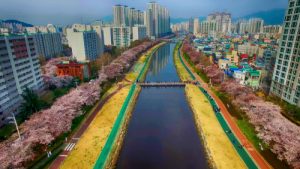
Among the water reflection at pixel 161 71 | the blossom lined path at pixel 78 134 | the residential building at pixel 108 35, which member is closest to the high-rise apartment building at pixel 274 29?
the water reflection at pixel 161 71

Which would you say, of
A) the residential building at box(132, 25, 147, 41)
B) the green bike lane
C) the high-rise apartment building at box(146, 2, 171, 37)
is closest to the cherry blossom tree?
the green bike lane

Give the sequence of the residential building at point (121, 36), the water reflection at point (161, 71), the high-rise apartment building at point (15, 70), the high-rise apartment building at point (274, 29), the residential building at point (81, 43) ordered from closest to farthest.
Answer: the high-rise apartment building at point (15, 70) → the water reflection at point (161, 71) → the residential building at point (81, 43) → the residential building at point (121, 36) → the high-rise apartment building at point (274, 29)

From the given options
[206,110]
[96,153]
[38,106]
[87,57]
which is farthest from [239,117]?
[87,57]

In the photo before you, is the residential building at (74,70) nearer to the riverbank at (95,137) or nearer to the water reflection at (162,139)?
the riverbank at (95,137)

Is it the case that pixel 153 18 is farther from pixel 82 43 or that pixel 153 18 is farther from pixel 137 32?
pixel 82 43

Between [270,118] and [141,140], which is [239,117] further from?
[141,140]

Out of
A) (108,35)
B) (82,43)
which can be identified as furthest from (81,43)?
(108,35)
